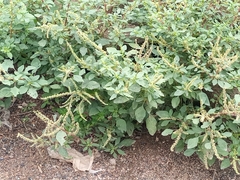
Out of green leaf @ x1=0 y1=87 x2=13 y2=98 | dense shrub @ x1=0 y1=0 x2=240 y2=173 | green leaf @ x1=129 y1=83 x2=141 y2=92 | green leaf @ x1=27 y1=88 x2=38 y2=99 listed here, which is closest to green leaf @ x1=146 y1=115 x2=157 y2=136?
dense shrub @ x1=0 y1=0 x2=240 y2=173

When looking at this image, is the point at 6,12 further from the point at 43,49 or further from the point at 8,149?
the point at 8,149

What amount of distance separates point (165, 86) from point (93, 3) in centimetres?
63

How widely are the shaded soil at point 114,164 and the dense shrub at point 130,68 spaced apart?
10cm

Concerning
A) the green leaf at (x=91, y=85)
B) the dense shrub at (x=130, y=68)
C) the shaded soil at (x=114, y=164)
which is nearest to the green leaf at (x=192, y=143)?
the dense shrub at (x=130, y=68)

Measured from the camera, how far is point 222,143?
2.03 meters

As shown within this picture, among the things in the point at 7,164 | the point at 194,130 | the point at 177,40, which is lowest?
the point at 7,164

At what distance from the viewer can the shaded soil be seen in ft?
7.35

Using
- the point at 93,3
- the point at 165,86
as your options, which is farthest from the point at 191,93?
the point at 93,3

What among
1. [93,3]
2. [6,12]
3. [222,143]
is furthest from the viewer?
[93,3]

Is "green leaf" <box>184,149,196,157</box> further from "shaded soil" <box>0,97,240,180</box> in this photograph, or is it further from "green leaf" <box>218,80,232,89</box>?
"green leaf" <box>218,80,232,89</box>

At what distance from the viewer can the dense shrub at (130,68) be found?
6.61ft

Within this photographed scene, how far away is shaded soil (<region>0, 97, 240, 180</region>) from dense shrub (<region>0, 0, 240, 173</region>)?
0.10 metres

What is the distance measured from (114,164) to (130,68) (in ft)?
1.99

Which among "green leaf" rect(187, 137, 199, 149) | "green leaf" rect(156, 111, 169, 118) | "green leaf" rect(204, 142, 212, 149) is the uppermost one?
"green leaf" rect(204, 142, 212, 149)
